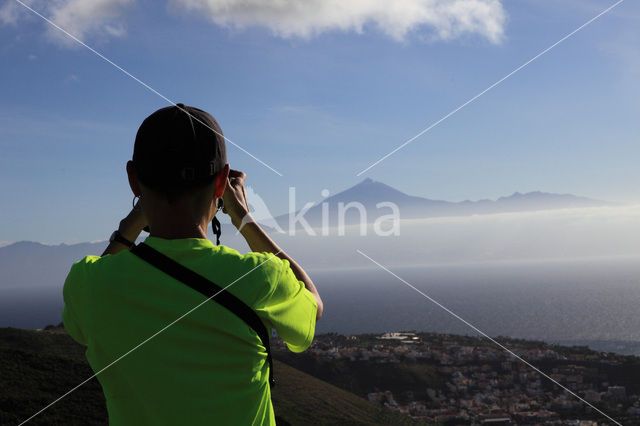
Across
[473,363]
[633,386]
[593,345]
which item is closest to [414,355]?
[473,363]

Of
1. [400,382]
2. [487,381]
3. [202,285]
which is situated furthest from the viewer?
[487,381]

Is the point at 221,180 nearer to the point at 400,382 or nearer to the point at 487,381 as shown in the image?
the point at 400,382

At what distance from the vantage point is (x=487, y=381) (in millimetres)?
63094

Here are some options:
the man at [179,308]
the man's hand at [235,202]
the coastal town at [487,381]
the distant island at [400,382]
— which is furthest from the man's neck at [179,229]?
the coastal town at [487,381]

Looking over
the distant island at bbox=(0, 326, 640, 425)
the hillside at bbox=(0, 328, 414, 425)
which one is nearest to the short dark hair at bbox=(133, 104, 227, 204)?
the hillside at bbox=(0, 328, 414, 425)

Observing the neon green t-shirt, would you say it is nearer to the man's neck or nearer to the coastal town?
the man's neck

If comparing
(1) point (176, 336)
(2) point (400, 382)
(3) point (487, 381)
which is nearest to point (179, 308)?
(1) point (176, 336)

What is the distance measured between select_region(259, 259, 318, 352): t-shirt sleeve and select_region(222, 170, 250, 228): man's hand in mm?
285

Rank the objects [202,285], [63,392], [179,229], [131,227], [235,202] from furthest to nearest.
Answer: [63,392]
[131,227]
[235,202]
[179,229]
[202,285]

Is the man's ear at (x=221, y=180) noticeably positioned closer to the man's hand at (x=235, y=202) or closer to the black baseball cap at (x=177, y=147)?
the black baseball cap at (x=177, y=147)

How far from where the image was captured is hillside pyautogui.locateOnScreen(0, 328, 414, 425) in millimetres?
20219

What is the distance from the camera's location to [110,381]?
149 cm

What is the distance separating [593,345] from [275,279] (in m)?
147

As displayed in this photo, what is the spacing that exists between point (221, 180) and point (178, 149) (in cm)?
18
